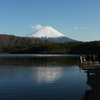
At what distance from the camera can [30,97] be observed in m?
13.7

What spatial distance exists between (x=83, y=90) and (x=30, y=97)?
16.5 ft

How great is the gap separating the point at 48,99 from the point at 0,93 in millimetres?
4384

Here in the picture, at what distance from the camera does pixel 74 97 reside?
1375 cm

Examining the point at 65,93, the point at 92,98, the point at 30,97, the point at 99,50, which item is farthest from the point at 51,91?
the point at 99,50

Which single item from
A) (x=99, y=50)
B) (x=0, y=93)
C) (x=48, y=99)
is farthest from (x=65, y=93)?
(x=99, y=50)

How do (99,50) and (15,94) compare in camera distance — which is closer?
(15,94)

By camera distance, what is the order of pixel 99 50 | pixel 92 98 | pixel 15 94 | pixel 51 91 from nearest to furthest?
pixel 92 98 < pixel 15 94 < pixel 51 91 < pixel 99 50

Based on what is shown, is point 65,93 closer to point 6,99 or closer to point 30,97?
point 30,97

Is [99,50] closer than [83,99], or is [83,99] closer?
[83,99]

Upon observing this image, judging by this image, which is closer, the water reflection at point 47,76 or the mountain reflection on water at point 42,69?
the water reflection at point 47,76

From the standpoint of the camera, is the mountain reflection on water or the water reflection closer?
the water reflection

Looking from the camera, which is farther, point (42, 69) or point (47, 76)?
point (42, 69)

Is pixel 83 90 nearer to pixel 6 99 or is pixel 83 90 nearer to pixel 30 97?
pixel 30 97

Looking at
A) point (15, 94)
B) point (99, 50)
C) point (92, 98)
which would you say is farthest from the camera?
point (99, 50)
